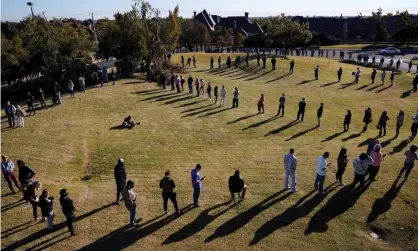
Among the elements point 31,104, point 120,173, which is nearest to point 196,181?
point 120,173

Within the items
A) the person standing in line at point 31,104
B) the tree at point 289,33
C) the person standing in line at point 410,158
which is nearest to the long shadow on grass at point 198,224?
the person standing in line at point 410,158

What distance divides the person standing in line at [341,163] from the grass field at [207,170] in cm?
40

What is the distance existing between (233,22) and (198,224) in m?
85.6

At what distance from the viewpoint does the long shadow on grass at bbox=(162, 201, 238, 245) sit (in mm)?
10461

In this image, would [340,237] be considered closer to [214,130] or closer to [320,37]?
Answer: [214,130]

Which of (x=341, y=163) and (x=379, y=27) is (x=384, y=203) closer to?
(x=341, y=163)

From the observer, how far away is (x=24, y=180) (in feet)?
39.5

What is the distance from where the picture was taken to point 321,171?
12.2m

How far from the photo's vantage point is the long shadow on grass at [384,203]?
37.5 ft

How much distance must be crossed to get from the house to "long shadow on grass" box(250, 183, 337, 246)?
78524mm

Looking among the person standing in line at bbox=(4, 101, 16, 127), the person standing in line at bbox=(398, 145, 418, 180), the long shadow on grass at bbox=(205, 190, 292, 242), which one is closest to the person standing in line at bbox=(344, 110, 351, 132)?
the person standing in line at bbox=(398, 145, 418, 180)

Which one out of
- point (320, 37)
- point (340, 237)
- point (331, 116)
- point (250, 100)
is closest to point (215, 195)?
point (340, 237)

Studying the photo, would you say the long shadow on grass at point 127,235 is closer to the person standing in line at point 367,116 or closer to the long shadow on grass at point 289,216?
the long shadow on grass at point 289,216

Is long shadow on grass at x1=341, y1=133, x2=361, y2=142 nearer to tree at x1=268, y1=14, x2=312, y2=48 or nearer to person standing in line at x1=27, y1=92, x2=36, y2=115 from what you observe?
person standing in line at x1=27, y1=92, x2=36, y2=115
